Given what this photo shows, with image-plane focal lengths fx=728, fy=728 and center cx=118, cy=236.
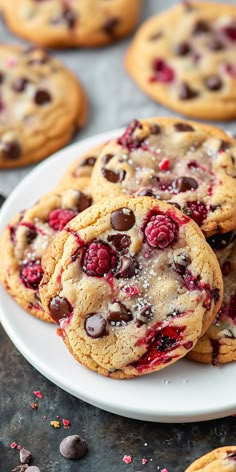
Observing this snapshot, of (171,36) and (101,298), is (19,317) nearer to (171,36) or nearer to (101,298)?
(101,298)

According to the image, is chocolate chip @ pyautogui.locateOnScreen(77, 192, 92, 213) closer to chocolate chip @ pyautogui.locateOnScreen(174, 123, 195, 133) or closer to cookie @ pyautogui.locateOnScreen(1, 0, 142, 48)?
chocolate chip @ pyautogui.locateOnScreen(174, 123, 195, 133)

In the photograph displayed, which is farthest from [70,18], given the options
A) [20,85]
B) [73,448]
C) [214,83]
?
[73,448]

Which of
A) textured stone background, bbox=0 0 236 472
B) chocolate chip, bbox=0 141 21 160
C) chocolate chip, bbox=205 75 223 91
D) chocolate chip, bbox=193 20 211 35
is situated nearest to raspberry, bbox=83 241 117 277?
textured stone background, bbox=0 0 236 472

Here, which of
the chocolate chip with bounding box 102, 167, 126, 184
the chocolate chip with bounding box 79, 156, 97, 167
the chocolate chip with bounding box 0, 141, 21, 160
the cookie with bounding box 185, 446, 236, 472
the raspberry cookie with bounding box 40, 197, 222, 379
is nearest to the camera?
the cookie with bounding box 185, 446, 236, 472

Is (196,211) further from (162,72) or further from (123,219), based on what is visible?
(162,72)

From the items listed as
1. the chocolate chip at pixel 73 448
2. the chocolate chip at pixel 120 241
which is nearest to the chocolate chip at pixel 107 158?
the chocolate chip at pixel 120 241

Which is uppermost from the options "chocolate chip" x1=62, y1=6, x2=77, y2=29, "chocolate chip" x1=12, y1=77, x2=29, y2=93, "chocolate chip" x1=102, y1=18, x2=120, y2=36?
"chocolate chip" x1=62, y1=6, x2=77, y2=29

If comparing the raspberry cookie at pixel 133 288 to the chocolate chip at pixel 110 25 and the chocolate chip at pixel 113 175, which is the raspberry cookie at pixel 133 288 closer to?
the chocolate chip at pixel 113 175
